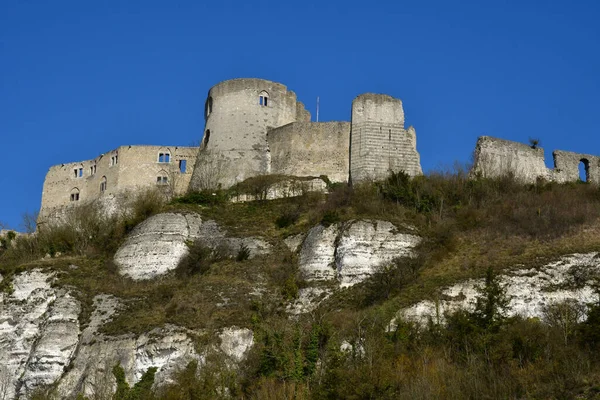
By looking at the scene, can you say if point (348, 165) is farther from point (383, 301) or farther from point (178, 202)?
point (383, 301)

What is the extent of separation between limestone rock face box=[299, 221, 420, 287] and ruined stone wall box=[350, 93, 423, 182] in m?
8.10

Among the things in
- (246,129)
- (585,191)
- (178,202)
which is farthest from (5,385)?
(585,191)

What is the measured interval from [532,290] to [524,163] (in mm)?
15244

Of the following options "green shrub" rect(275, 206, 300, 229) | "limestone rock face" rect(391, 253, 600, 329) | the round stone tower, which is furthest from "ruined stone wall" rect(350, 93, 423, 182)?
"limestone rock face" rect(391, 253, 600, 329)

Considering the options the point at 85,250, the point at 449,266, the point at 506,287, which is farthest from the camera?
the point at 85,250

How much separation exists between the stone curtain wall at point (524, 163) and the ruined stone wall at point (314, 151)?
6255 millimetres

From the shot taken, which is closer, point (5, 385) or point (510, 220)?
point (5, 385)

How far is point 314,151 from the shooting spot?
176 ft

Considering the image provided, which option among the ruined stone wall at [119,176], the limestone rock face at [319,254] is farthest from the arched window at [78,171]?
the limestone rock face at [319,254]

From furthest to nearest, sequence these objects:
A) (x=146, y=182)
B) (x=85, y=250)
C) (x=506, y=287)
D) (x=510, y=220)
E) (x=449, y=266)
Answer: (x=146, y=182)
(x=85, y=250)
(x=510, y=220)
(x=449, y=266)
(x=506, y=287)

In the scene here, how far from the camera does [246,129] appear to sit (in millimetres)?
56000

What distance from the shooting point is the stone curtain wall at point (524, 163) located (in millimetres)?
51844

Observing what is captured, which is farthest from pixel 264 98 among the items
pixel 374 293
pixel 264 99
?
pixel 374 293

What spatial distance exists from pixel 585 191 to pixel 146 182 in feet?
74.2
